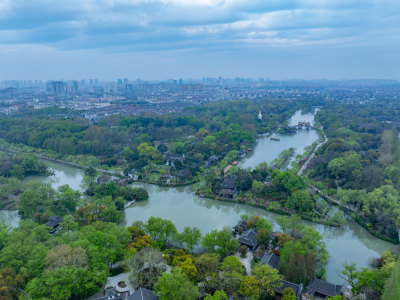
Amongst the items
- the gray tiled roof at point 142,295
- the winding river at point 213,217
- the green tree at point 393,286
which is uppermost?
the green tree at point 393,286

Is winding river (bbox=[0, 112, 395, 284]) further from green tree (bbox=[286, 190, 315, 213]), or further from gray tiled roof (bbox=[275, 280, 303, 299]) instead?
gray tiled roof (bbox=[275, 280, 303, 299])

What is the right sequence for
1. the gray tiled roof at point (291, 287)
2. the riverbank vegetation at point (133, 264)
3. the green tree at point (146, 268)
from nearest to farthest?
the riverbank vegetation at point (133, 264) → the gray tiled roof at point (291, 287) → the green tree at point (146, 268)

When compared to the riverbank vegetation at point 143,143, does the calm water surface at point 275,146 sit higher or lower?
lower

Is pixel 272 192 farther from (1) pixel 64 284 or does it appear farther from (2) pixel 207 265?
(1) pixel 64 284

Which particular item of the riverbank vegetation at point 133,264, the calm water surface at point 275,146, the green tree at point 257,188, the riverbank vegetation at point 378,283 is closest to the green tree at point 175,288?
the riverbank vegetation at point 133,264

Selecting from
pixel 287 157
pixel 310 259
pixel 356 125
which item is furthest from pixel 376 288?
pixel 356 125

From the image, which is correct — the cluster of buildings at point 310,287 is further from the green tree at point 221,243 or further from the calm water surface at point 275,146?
the calm water surface at point 275,146

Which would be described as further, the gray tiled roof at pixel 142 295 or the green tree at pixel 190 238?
the green tree at pixel 190 238

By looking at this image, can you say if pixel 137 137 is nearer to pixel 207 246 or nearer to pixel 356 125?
pixel 207 246
